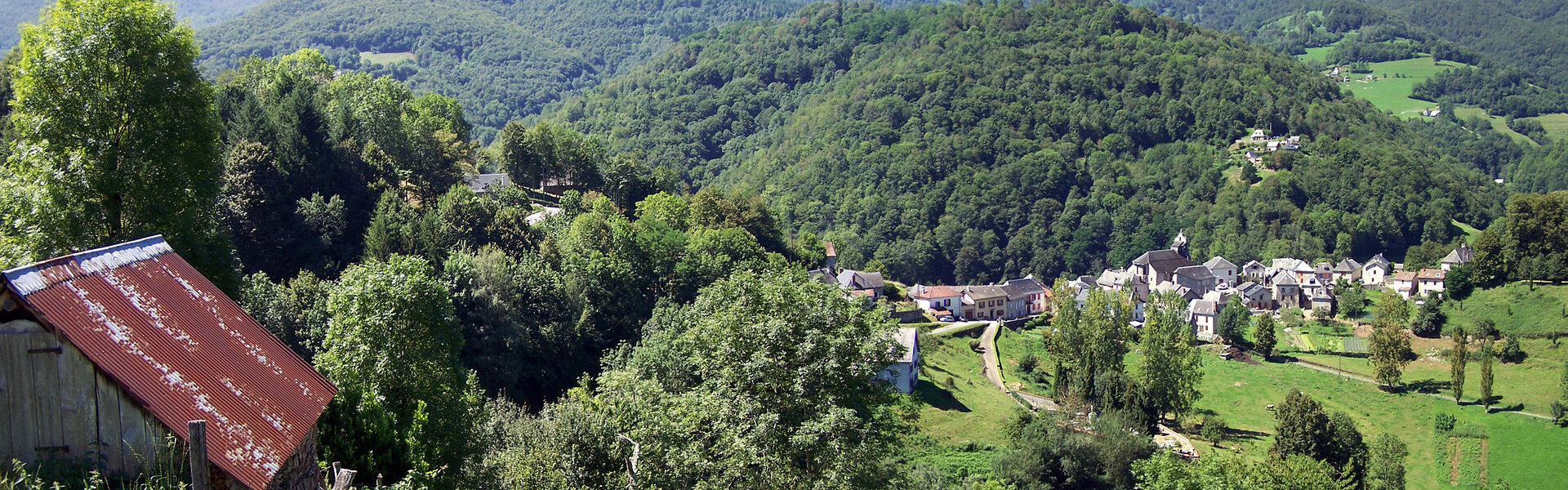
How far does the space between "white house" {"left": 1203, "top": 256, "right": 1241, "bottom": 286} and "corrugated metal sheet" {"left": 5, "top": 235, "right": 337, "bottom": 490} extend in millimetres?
114581

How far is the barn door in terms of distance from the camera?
8414 mm

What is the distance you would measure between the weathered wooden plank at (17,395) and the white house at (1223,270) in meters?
117

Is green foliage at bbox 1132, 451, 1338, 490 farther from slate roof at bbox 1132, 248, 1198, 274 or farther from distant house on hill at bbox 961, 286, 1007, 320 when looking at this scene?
slate roof at bbox 1132, 248, 1198, 274

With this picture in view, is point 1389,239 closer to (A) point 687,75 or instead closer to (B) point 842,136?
(B) point 842,136

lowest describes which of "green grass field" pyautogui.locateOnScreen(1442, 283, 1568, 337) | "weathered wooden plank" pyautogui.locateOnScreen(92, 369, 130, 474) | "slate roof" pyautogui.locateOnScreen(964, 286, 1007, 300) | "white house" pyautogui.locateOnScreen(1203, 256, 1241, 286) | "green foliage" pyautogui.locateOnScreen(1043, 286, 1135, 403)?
"white house" pyautogui.locateOnScreen(1203, 256, 1241, 286)

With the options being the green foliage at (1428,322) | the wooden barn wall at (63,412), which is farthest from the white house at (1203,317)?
the wooden barn wall at (63,412)

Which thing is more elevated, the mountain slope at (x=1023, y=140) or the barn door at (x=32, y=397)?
the barn door at (x=32, y=397)

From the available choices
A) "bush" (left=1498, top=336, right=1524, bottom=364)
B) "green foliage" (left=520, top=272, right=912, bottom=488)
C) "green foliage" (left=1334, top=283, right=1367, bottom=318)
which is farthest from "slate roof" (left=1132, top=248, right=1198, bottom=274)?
"green foliage" (left=520, top=272, right=912, bottom=488)

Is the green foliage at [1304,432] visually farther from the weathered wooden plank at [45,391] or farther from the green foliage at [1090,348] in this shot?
the weathered wooden plank at [45,391]

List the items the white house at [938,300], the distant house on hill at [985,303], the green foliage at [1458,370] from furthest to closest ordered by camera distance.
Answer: the distant house on hill at [985,303], the white house at [938,300], the green foliage at [1458,370]

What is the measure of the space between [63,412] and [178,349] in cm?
108

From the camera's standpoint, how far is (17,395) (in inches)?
334

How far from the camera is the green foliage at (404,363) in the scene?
17.2 m

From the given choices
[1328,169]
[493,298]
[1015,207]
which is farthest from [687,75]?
[493,298]
